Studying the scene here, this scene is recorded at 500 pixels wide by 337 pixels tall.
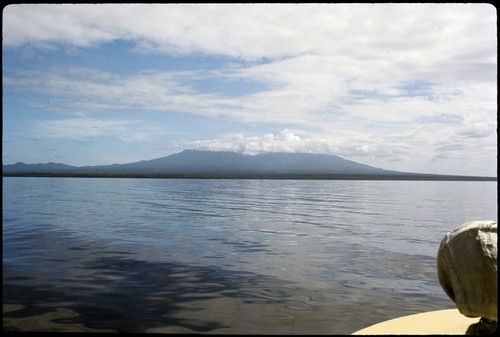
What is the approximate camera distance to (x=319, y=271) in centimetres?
1603

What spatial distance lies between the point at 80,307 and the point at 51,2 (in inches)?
353

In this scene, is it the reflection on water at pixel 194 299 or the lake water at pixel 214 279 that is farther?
the lake water at pixel 214 279

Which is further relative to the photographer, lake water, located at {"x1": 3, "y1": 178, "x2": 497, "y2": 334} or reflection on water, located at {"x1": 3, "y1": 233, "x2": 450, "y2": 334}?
lake water, located at {"x1": 3, "y1": 178, "x2": 497, "y2": 334}

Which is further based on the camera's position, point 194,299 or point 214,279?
point 214,279

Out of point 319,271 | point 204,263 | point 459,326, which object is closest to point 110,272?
point 204,263

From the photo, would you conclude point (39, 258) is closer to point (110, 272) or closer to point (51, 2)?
point (110, 272)

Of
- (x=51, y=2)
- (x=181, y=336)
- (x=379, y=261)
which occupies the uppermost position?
(x=51, y=2)

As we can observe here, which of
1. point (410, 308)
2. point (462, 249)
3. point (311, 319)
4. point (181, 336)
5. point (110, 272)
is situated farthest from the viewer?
point (110, 272)

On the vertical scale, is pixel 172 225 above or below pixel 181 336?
below

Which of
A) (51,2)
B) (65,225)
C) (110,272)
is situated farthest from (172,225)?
(51,2)

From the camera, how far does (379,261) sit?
1839 centimetres

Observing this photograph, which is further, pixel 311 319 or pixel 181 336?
pixel 311 319

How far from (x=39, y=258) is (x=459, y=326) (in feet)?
49.7

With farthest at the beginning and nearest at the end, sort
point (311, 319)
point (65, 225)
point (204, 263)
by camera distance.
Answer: point (65, 225) < point (204, 263) < point (311, 319)
